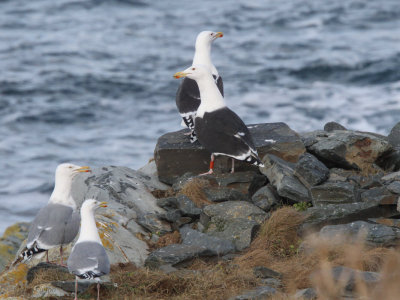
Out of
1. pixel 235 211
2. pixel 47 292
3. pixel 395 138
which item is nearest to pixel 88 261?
pixel 47 292

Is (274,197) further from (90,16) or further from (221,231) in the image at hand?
(90,16)

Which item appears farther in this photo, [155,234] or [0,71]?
[0,71]

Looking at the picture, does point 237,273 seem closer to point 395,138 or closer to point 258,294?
point 258,294

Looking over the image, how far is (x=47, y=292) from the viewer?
6.82 m

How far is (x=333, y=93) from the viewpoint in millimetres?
20969

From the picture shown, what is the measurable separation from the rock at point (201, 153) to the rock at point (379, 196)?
1445 mm

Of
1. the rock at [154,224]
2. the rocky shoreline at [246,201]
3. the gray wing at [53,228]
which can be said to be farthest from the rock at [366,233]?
the gray wing at [53,228]

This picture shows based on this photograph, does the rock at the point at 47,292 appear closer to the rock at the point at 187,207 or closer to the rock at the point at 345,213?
the rock at the point at 187,207

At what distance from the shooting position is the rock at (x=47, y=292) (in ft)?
22.3

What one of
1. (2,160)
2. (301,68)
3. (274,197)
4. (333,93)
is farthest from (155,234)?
(301,68)

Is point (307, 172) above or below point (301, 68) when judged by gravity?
above

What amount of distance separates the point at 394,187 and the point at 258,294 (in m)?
2.45

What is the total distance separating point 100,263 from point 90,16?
23084 millimetres

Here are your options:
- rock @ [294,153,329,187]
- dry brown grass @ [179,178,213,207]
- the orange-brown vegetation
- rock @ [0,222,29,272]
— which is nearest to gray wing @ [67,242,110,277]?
Answer: the orange-brown vegetation
